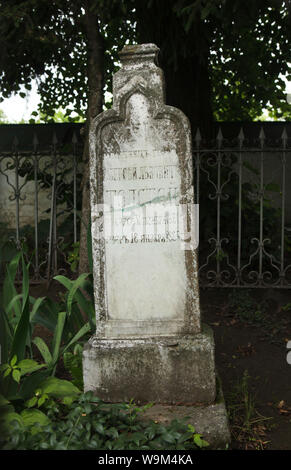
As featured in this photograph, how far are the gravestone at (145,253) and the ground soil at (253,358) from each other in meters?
0.37

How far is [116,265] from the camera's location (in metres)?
3.07

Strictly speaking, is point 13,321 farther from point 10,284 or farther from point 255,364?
point 255,364

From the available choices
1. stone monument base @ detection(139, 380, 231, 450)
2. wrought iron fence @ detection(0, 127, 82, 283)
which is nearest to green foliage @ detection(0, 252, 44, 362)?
wrought iron fence @ detection(0, 127, 82, 283)

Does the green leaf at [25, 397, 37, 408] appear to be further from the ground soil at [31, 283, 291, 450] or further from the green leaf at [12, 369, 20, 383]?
the ground soil at [31, 283, 291, 450]

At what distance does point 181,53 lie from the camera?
5.77 metres

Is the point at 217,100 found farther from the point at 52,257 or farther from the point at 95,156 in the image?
the point at 95,156

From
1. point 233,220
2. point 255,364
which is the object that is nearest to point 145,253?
point 255,364

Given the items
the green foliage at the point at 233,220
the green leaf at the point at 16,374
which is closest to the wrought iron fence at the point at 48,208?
the green leaf at the point at 16,374

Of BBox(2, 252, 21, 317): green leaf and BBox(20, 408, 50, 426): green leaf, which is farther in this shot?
BBox(2, 252, 21, 317): green leaf

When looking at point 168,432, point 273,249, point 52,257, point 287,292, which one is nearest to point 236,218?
point 273,249

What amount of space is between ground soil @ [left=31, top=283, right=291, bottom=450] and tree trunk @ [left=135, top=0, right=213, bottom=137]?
2396 mm

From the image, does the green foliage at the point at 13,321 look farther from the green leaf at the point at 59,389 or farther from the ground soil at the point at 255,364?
the ground soil at the point at 255,364

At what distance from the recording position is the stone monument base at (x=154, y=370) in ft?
9.66

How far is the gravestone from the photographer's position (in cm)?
296
